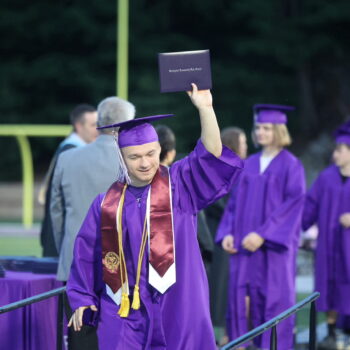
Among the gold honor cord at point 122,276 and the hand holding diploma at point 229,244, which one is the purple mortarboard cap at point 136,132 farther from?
the hand holding diploma at point 229,244

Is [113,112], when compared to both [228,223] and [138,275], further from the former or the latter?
[228,223]

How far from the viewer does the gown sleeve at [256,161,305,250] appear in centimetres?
720

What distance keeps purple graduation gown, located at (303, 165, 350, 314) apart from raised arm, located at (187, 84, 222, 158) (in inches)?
163

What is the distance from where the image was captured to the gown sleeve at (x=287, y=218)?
7203 mm

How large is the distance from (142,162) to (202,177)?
28cm

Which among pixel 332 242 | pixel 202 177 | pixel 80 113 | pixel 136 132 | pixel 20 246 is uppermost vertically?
pixel 80 113

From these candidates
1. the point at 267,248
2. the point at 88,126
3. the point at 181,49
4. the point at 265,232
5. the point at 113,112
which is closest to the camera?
the point at 113,112

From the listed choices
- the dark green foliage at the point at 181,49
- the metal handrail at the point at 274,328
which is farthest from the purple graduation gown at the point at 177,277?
the dark green foliage at the point at 181,49

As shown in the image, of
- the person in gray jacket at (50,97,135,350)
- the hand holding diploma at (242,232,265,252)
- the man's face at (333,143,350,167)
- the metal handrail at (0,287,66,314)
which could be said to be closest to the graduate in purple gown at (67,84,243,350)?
the metal handrail at (0,287,66,314)

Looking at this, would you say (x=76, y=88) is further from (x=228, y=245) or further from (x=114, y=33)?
(x=228, y=245)

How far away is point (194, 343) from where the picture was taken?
4262 mm

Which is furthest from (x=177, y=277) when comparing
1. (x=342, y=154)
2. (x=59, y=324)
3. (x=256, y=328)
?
(x=342, y=154)

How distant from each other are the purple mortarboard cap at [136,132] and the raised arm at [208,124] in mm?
168

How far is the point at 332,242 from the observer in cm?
830
